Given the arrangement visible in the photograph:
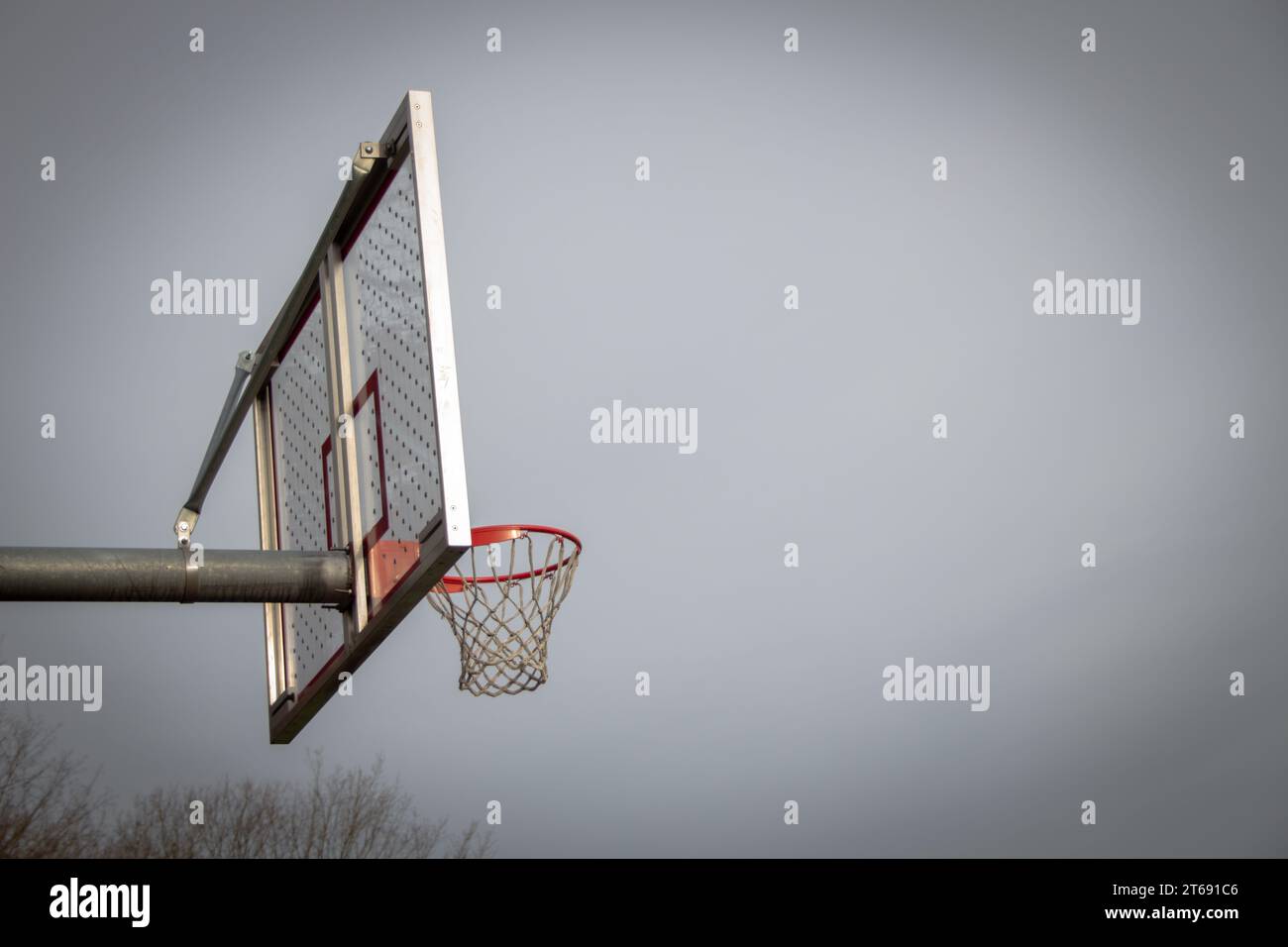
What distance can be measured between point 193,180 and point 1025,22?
8.50 metres

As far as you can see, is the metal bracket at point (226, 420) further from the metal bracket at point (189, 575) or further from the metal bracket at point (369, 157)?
the metal bracket at point (369, 157)

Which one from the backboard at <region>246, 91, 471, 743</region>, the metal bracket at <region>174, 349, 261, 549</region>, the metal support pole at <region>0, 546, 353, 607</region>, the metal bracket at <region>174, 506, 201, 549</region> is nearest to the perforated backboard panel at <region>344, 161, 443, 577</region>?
the backboard at <region>246, 91, 471, 743</region>

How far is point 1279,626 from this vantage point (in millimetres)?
16266

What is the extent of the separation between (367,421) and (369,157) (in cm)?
56

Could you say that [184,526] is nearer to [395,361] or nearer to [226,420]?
[226,420]

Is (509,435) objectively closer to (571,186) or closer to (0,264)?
→ (571,186)

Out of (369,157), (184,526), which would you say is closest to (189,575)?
(184,526)

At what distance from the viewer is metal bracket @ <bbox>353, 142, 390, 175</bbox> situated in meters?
3.35

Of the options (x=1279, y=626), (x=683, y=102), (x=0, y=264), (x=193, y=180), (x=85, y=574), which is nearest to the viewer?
(x=85, y=574)

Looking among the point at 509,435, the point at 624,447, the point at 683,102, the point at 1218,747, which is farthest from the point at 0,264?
the point at 1218,747

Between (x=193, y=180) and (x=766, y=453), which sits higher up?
(x=193, y=180)

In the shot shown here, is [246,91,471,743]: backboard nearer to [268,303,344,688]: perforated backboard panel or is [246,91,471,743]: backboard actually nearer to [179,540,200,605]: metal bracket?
[268,303,344,688]: perforated backboard panel

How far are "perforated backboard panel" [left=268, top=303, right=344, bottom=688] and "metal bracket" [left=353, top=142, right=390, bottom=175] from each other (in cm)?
56

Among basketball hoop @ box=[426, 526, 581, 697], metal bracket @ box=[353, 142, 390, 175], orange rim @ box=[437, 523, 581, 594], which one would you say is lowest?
basketball hoop @ box=[426, 526, 581, 697]
